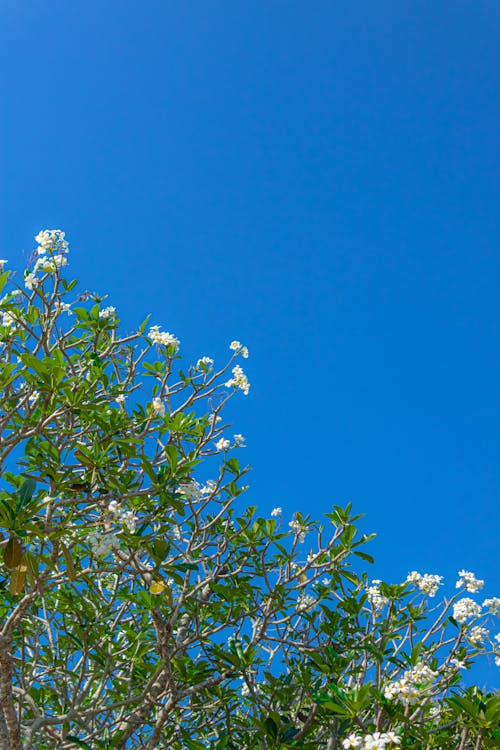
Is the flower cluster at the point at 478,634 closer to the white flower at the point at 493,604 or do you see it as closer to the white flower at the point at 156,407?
the white flower at the point at 493,604

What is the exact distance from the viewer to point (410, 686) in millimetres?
3092

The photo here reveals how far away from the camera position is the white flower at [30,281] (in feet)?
12.8

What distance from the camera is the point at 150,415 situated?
3.57 metres

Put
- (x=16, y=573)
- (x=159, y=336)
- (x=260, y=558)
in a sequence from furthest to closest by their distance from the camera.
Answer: (x=159, y=336) → (x=260, y=558) → (x=16, y=573)

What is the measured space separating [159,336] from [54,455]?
1394 millimetres

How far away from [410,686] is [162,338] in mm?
2359

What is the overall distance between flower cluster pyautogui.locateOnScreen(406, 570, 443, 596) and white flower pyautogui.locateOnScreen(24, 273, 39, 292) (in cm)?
286

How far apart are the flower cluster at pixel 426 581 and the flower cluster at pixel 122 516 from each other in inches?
77.7

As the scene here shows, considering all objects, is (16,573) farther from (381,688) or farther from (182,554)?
(381,688)

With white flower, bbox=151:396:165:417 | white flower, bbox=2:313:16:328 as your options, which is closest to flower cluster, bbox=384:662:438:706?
white flower, bbox=151:396:165:417

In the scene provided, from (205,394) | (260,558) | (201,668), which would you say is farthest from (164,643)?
(205,394)

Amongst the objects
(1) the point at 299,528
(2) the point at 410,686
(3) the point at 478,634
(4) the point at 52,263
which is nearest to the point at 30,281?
(4) the point at 52,263

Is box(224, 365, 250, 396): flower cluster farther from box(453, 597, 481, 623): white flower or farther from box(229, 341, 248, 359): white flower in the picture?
box(453, 597, 481, 623): white flower

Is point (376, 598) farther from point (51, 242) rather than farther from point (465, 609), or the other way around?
point (51, 242)
